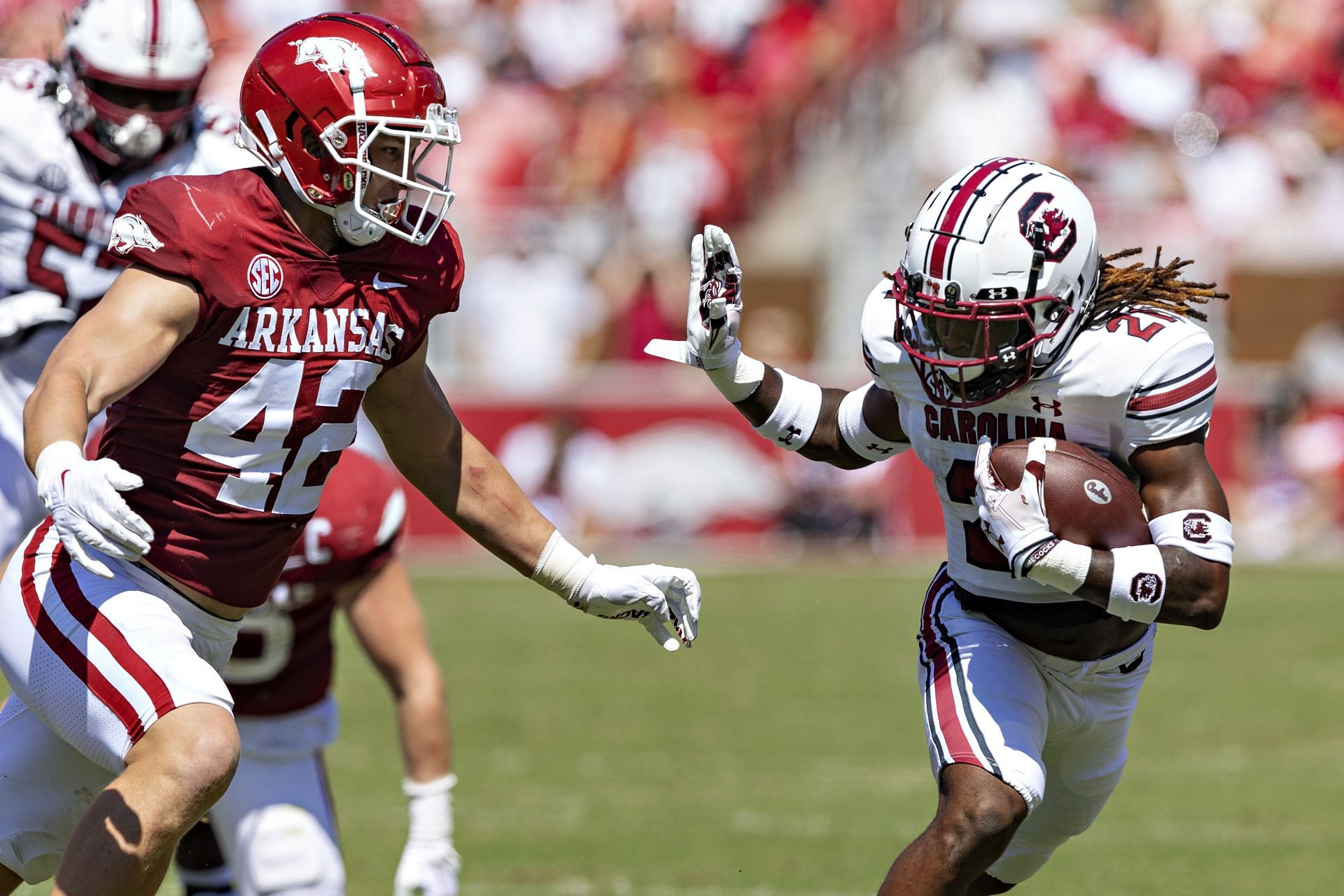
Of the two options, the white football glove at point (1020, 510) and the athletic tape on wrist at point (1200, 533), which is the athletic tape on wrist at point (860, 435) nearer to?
the white football glove at point (1020, 510)

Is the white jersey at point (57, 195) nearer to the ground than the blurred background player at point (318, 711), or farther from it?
farther from it

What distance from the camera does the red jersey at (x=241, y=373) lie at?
349cm

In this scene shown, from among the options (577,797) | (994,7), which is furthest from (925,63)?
(577,797)

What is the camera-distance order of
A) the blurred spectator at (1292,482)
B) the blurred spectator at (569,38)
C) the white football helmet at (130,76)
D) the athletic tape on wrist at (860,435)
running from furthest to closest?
1. the blurred spectator at (569,38)
2. the blurred spectator at (1292,482)
3. the white football helmet at (130,76)
4. the athletic tape on wrist at (860,435)

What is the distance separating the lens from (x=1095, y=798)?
13.5ft

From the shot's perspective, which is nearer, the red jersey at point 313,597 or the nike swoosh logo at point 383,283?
the nike swoosh logo at point 383,283

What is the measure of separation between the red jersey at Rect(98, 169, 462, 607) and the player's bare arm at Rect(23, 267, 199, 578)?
0.06 meters

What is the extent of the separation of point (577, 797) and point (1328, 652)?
4.66 meters

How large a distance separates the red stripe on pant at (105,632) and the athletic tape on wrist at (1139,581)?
70.4 inches

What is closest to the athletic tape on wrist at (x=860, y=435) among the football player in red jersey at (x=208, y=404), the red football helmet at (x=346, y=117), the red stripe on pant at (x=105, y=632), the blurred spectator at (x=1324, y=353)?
the football player in red jersey at (x=208, y=404)

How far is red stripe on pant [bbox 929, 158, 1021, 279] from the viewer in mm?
3775

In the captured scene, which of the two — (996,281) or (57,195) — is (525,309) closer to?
(57,195)

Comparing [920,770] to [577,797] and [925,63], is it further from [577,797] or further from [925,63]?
[925,63]

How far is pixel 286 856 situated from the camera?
4.23 meters
